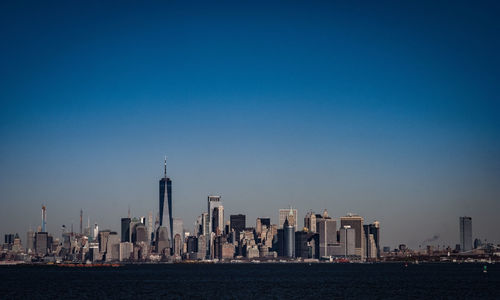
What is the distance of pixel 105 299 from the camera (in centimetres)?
10138

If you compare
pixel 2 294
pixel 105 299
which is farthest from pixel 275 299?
pixel 2 294

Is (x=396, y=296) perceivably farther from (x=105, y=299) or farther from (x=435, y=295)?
(x=105, y=299)

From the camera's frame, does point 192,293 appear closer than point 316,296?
No

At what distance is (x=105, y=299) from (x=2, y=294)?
2334 centimetres

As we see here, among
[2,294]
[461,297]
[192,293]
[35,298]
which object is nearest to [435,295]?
[461,297]

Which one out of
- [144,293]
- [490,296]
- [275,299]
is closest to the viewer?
[275,299]

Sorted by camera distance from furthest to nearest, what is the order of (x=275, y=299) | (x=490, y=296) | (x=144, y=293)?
(x=144, y=293)
(x=490, y=296)
(x=275, y=299)

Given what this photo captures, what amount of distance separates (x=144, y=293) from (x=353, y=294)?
1299 inches

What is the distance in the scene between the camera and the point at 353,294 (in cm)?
10800

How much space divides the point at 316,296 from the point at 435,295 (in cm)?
1806

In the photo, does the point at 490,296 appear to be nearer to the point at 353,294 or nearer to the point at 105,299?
the point at 353,294

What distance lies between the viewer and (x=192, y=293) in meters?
113

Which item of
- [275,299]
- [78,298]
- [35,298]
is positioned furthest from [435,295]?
[35,298]

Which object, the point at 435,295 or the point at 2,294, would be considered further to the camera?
the point at 2,294
